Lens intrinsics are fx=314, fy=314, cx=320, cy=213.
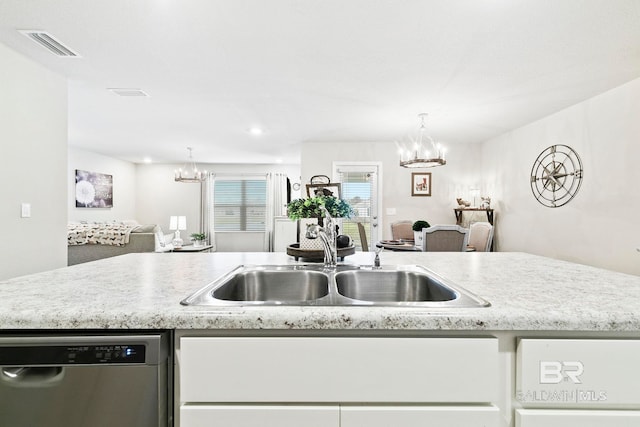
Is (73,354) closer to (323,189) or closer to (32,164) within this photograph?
(323,189)

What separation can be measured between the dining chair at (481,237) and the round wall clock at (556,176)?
0.81 m

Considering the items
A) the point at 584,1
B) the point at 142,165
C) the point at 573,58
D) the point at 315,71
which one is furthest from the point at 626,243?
the point at 142,165

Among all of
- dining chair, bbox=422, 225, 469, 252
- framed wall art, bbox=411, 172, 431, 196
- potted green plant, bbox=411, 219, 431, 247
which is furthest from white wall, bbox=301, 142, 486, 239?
dining chair, bbox=422, 225, 469, 252

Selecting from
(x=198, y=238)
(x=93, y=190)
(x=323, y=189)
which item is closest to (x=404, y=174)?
(x=323, y=189)

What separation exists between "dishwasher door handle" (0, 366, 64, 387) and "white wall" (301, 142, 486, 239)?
511 cm

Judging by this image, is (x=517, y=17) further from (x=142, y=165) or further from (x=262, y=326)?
(x=142, y=165)

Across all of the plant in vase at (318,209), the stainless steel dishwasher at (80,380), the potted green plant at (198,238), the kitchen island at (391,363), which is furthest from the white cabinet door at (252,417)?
the potted green plant at (198,238)

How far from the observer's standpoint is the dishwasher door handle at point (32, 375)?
2.43 feet

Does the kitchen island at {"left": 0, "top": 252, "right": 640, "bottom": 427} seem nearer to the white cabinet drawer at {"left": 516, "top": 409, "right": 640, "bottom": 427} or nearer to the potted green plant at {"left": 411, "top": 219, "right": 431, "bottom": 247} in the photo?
the white cabinet drawer at {"left": 516, "top": 409, "right": 640, "bottom": 427}

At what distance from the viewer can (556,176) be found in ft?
12.8

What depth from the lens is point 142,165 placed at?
26.7 ft

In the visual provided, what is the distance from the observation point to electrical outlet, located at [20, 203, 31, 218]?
2.52 meters

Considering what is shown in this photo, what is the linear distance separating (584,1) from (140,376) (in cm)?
281

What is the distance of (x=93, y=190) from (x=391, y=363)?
7.57 meters
